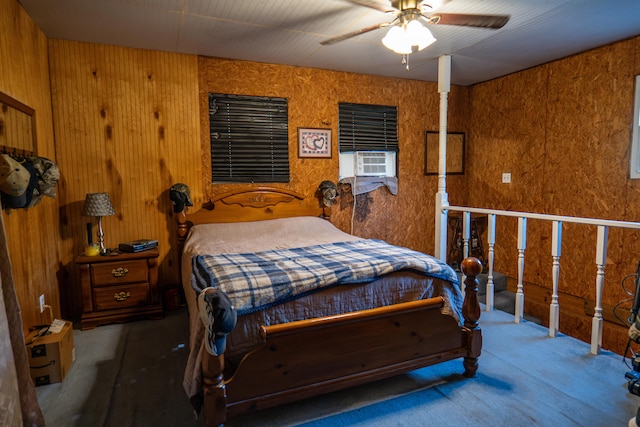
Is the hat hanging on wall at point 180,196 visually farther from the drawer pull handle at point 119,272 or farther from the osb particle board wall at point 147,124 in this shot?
the drawer pull handle at point 119,272

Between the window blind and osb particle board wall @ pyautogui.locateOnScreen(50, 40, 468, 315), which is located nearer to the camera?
osb particle board wall @ pyautogui.locateOnScreen(50, 40, 468, 315)

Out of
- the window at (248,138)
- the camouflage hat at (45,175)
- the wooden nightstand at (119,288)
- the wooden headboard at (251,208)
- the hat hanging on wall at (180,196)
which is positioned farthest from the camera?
the window at (248,138)

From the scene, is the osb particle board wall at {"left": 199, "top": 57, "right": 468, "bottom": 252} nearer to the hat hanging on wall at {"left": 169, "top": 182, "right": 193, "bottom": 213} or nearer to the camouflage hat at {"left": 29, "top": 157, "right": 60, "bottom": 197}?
the hat hanging on wall at {"left": 169, "top": 182, "right": 193, "bottom": 213}

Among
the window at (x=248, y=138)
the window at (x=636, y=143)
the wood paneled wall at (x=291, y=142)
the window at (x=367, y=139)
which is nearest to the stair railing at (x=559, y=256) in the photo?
the window at (x=636, y=143)

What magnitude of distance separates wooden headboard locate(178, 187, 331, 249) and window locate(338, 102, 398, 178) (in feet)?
2.05

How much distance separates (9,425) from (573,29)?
438 centimetres

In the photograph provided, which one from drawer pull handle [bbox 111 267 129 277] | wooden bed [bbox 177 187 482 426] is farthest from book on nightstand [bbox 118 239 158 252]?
wooden bed [bbox 177 187 482 426]

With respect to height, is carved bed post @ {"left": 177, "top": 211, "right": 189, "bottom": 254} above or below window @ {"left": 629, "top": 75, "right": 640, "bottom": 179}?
below

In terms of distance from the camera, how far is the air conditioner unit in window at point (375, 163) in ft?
14.3

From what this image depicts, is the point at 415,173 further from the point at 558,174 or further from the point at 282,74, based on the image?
the point at 282,74

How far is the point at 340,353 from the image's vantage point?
186 cm

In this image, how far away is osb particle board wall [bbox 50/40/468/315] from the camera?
3.25 m

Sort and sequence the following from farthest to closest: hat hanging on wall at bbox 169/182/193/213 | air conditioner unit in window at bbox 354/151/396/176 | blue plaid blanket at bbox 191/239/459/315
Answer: air conditioner unit in window at bbox 354/151/396/176 < hat hanging on wall at bbox 169/182/193/213 < blue plaid blanket at bbox 191/239/459/315

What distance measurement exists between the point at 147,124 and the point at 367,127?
2.37 m
